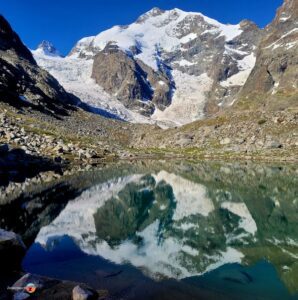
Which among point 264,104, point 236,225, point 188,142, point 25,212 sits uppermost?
point 264,104

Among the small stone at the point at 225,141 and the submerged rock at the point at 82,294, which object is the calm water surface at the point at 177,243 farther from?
the small stone at the point at 225,141

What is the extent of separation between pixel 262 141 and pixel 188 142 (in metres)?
32.4

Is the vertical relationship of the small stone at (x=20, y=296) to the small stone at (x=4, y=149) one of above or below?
below

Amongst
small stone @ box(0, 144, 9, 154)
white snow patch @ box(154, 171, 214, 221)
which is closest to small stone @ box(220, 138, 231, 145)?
white snow patch @ box(154, 171, 214, 221)

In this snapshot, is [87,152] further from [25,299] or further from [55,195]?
[25,299]

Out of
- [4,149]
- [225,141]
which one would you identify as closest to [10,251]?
[4,149]

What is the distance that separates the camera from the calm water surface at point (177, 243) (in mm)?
21438

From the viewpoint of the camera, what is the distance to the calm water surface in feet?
70.3

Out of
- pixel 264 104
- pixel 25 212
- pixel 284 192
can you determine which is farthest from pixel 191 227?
pixel 264 104

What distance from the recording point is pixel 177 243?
30984 millimetres

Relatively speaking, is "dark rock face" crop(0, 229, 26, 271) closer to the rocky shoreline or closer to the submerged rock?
the rocky shoreline

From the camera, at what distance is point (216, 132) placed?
15688 cm

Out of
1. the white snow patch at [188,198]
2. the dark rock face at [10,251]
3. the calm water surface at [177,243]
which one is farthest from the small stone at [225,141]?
the dark rock face at [10,251]

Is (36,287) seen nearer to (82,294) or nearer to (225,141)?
(82,294)
